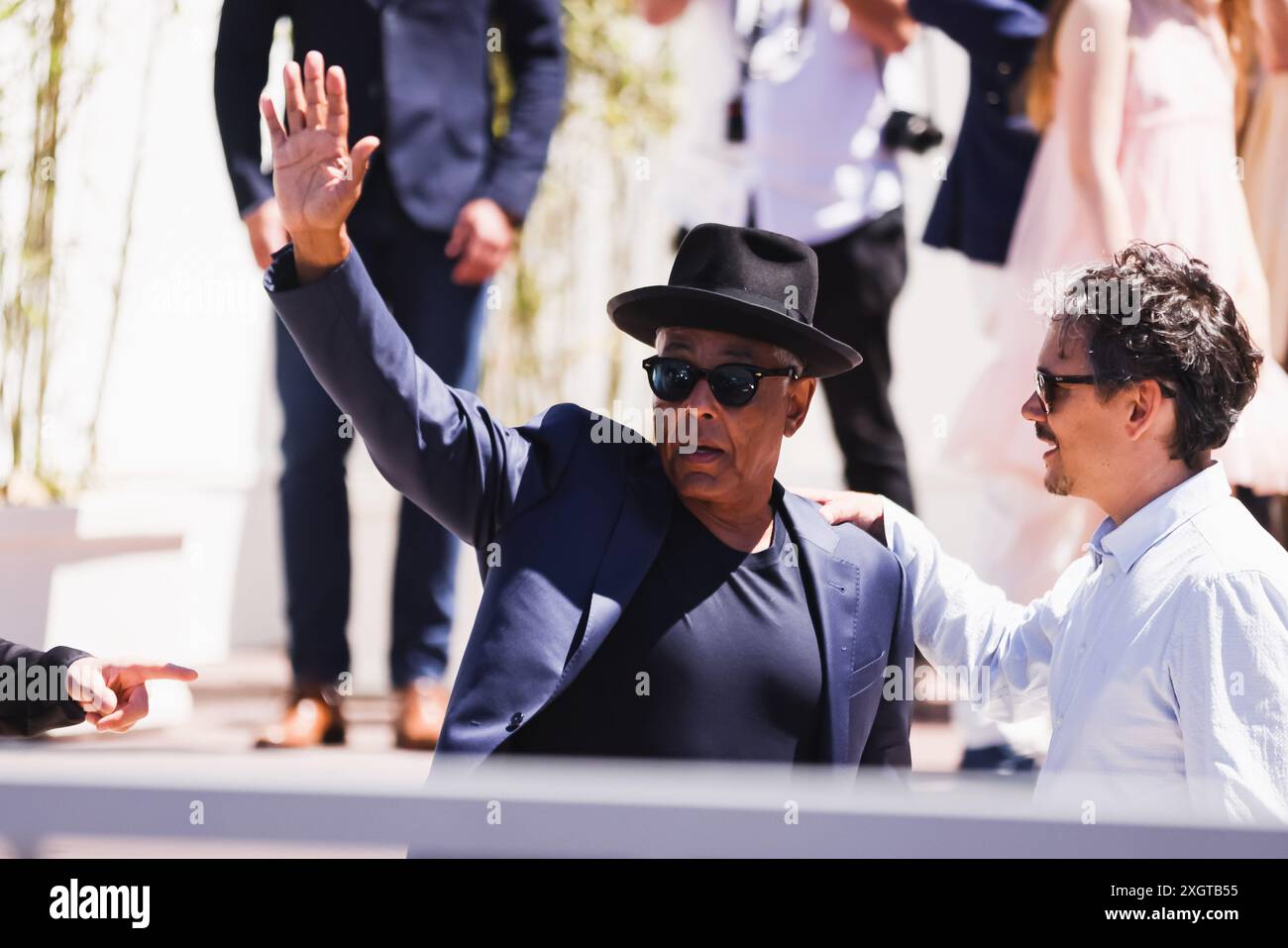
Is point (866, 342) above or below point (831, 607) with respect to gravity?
above

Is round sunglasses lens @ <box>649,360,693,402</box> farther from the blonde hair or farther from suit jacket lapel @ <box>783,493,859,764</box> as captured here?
the blonde hair

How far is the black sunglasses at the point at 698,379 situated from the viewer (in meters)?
2.60

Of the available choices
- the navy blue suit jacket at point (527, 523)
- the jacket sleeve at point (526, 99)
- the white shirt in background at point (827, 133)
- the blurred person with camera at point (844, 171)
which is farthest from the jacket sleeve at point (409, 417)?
the white shirt in background at point (827, 133)

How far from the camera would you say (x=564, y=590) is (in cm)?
247

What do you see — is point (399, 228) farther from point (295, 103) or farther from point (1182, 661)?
point (1182, 661)

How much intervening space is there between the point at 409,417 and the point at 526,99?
2.24 meters

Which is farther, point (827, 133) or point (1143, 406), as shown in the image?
point (827, 133)

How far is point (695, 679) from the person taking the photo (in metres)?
2.51

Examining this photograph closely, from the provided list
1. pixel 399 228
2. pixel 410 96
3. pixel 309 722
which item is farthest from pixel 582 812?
pixel 410 96

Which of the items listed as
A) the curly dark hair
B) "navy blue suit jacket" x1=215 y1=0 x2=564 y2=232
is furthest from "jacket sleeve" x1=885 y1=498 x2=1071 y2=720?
"navy blue suit jacket" x1=215 y1=0 x2=564 y2=232

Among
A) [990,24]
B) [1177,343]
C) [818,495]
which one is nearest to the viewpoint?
[1177,343]
